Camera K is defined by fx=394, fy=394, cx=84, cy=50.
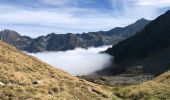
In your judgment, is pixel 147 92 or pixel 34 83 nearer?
pixel 34 83

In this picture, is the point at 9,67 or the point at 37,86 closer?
the point at 37,86

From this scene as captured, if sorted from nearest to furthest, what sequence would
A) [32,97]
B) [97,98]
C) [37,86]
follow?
[32,97] < [37,86] < [97,98]

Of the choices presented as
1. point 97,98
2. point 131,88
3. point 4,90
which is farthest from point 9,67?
point 131,88

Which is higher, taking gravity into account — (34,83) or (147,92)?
(34,83)

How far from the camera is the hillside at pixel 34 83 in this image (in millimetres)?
35469

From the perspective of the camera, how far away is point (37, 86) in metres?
37.8

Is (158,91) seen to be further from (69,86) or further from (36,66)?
(36,66)

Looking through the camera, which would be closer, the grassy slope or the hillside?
the hillside

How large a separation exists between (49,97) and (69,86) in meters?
5.81

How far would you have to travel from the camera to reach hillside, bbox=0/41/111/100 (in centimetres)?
3547

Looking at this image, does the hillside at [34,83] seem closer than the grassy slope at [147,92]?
Yes

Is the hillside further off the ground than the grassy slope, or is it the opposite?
the hillside

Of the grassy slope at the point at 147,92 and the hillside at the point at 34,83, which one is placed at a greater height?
the hillside at the point at 34,83

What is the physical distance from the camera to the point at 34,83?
3878cm
